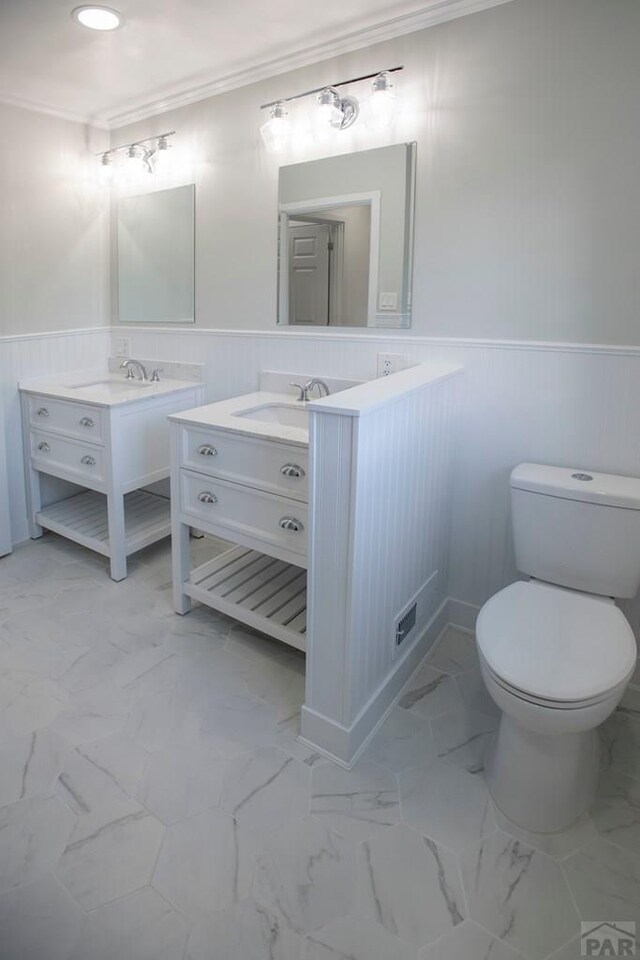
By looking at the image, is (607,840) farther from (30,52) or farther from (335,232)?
(30,52)

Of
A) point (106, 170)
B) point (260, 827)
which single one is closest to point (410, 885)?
point (260, 827)

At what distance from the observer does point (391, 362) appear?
2.21 m

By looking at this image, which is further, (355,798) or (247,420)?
(247,420)

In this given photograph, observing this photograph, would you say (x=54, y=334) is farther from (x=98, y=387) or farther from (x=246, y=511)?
(x=246, y=511)

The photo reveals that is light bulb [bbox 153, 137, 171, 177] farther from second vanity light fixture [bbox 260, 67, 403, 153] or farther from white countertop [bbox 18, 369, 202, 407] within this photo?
white countertop [bbox 18, 369, 202, 407]

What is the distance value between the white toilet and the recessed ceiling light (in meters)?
1.98

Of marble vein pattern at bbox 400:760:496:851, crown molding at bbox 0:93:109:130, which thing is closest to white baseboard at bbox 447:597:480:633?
marble vein pattern at bbox 400:760:496:851

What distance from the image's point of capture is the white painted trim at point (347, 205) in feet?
7.04

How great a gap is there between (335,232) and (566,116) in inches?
33.7

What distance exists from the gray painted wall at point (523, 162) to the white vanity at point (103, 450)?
1.26 metres

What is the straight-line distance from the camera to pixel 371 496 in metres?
1.52

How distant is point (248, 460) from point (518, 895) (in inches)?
53.3

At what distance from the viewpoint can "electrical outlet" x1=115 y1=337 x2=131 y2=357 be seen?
10.3 ft

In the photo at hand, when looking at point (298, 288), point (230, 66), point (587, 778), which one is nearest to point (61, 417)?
point (298, 288)
